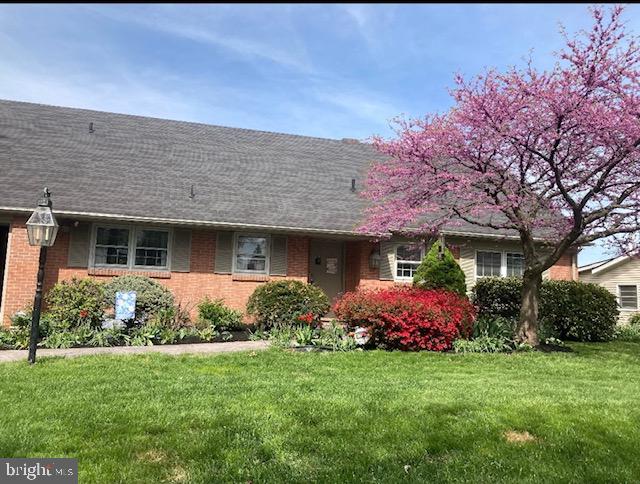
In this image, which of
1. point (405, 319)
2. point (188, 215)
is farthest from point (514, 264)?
point (188, 215)

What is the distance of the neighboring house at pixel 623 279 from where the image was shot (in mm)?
25062

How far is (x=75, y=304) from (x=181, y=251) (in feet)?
10.3

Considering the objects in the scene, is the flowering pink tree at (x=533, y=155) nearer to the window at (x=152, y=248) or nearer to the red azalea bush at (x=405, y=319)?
the red azalea bush at (x=405, y=319)

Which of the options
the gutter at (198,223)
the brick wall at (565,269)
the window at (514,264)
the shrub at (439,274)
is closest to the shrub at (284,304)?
the gutter at (198,223)

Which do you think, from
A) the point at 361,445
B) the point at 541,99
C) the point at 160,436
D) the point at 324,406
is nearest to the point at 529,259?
the point at 541,99

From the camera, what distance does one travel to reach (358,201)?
16.2m

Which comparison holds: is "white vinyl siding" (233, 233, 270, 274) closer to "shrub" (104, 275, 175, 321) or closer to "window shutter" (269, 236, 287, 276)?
"window shutter" (269, 236, 287, 276)

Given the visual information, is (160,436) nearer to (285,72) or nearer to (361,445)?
(361,445)


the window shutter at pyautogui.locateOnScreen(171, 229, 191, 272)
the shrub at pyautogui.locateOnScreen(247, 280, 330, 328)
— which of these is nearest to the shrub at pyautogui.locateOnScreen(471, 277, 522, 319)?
the shrub at pyautogui.locateOnScreen(247, 280, 330, 328)

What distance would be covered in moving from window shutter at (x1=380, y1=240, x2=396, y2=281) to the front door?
1.42 meters

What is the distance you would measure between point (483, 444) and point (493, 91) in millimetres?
6880

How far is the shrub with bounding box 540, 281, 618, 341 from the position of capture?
1400 centimetres

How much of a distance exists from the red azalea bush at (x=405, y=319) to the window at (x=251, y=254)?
4140mm

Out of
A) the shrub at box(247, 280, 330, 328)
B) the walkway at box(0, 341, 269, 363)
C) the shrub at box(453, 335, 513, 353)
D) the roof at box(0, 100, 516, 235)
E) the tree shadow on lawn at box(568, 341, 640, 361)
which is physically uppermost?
the roof at box(0, 100, 516, 235)
